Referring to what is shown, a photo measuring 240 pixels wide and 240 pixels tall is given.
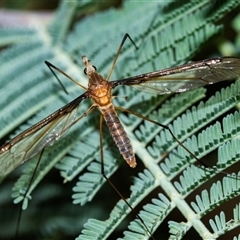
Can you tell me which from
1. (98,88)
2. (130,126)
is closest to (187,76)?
(130,126)

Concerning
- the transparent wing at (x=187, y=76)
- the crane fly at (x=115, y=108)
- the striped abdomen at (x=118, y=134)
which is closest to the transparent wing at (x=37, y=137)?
the crane fly at (x=115, y=108)


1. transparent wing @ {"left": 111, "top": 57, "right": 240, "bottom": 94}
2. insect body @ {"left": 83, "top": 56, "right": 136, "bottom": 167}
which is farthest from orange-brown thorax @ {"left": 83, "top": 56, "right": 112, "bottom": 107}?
transparent wing @ {"left": 111, "top": 57, "right": 240, "bottom": 94}

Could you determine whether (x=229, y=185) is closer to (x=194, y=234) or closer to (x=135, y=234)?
(x=135, y=234)

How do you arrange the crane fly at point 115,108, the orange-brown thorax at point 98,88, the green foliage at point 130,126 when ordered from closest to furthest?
the green foliage at point 130,126 → the crane fly at point 115,108 → the orange-brown thorax at point 98,88

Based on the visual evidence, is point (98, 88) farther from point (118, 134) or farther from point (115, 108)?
point (118, 134)

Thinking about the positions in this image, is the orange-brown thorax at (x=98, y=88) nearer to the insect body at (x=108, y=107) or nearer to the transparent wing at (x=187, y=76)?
the insect body at (x=108, y=107)

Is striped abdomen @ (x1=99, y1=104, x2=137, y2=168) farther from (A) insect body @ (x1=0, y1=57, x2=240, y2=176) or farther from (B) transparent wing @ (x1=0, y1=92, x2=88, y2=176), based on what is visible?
(B) transparent wing @ (x1=0, y1=92, x2=88, y2=176)

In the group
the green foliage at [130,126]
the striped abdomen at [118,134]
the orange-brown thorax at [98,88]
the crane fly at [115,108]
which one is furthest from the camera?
the orange-brown thorax at [98,88]
